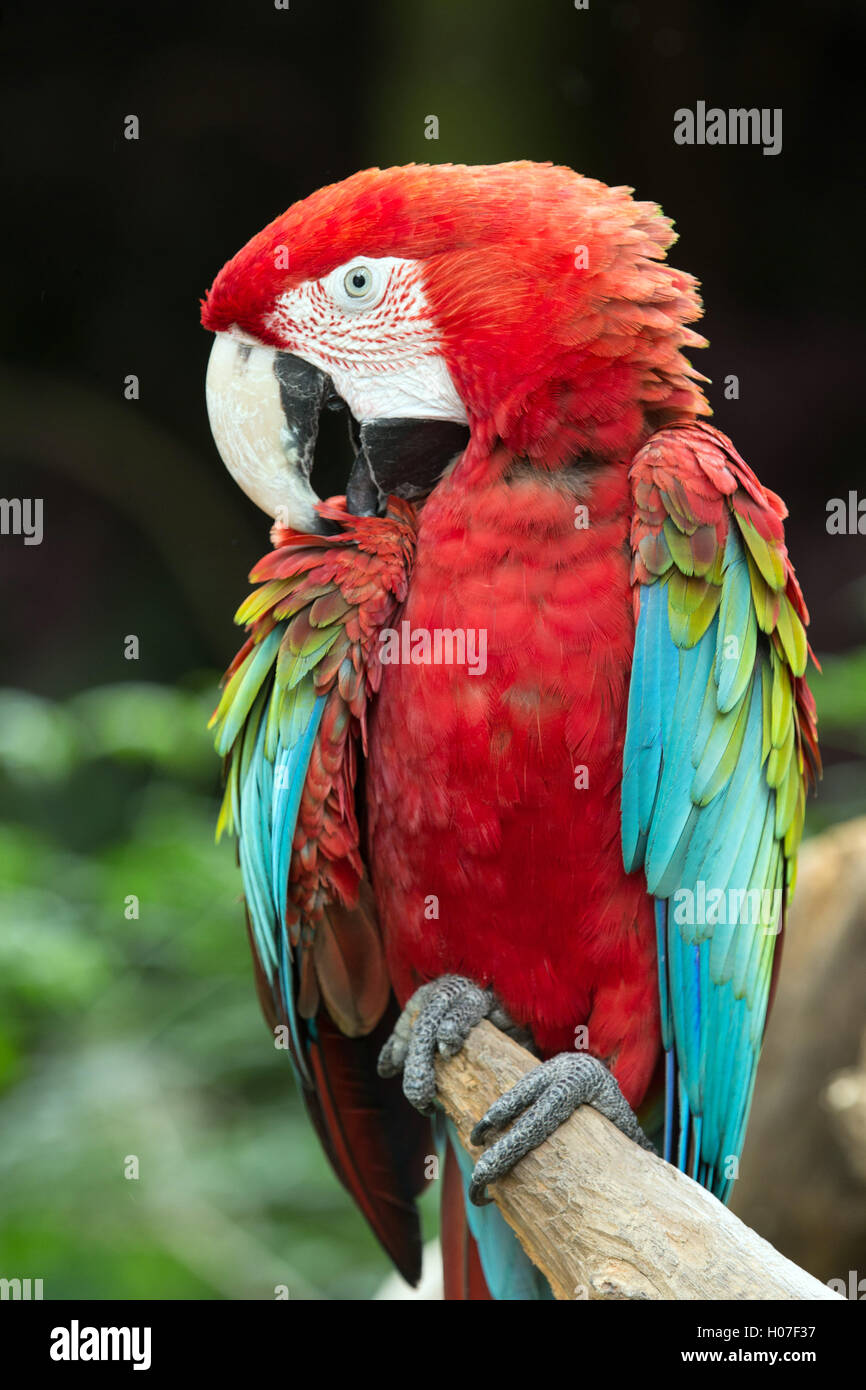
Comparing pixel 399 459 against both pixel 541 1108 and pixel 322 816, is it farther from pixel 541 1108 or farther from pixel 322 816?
pixel 541 1108

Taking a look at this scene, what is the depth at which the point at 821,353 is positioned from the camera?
128 cm

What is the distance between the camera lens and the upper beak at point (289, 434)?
3.19 ft

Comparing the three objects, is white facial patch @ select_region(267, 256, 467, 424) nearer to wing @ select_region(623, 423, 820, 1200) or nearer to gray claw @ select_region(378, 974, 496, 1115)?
wing @ select_region(623, 423, 820, 1200)

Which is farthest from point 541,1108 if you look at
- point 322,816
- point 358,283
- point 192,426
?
point 192,426

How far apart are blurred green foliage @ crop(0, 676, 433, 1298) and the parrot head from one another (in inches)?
23.6

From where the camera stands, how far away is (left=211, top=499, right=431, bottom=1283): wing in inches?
38.2

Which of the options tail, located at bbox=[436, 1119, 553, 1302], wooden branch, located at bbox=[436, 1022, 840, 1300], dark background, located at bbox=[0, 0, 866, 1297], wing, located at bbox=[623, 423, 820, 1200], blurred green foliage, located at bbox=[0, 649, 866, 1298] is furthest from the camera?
blurred green foliage, located at bbox=[0, 649, 866, 1298]

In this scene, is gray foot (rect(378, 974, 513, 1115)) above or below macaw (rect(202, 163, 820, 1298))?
below

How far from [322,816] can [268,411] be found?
0.35 metres

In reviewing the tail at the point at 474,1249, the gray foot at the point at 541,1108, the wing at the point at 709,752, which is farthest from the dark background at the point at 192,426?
the gray foot at the point at 541,1108

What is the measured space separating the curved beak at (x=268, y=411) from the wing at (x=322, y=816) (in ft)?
0.16

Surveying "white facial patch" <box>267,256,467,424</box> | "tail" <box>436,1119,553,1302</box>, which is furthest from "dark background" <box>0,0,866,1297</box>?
"tail" <box>436,1119,553,1302</box>
